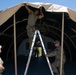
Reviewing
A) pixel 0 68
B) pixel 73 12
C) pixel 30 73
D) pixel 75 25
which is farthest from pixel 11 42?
pixel 0 68

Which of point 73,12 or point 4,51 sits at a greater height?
point 73,12

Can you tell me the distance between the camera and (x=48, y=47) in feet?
78.0

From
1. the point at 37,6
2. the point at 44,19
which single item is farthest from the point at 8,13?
the point at 44,19

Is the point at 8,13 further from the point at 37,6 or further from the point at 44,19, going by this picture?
the point at 44,19

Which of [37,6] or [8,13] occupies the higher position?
[37,6]

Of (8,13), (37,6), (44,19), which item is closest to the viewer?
(37,6)

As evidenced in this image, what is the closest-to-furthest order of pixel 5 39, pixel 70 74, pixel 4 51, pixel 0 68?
pixel 0 68
pixel 70 74
pixel 5 39
pixel 4 51

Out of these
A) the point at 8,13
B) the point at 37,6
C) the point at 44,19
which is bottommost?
the point at 44,19

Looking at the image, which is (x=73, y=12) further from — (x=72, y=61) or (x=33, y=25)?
(x=72, y=61)

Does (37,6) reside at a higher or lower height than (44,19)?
higher

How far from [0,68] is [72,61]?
42.4 ft

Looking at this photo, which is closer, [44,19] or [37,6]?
[37,6]

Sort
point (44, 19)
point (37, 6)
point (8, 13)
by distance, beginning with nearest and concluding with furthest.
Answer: point (37, 6), point (8, 13), point (44, 19)

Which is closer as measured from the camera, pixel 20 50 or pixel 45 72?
Result: pixel 45 72
